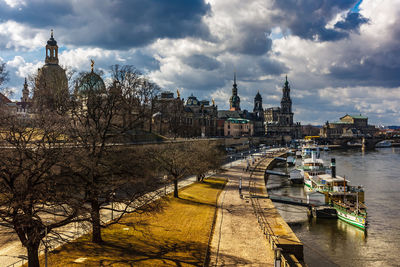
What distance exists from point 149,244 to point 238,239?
6.92m

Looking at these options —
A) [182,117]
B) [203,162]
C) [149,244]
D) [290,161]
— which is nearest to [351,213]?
[203,162]

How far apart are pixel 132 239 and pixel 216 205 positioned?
14492 mm

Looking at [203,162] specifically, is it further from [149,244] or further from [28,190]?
[28,190]

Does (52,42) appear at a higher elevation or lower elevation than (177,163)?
higher

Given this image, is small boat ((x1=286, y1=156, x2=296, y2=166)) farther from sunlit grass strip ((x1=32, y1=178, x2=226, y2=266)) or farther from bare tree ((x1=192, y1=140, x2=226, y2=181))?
sunlit grass strip ((x1=32, y1=178, x2=226, y2=266))

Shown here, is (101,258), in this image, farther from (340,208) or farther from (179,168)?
(340,208)

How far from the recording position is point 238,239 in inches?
988

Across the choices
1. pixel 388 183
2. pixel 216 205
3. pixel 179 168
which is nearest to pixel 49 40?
pixel 179 168

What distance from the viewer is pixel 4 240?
22.2 meters

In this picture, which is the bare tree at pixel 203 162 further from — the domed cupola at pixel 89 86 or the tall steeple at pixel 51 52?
the tall steeple at pixel 51 52

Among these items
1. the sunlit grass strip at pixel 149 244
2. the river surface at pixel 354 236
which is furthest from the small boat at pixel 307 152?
the sunlit grass strip at pixel 149 244

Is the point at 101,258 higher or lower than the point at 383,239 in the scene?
higher

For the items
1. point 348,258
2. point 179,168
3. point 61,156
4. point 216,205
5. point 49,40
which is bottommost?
point 348,258

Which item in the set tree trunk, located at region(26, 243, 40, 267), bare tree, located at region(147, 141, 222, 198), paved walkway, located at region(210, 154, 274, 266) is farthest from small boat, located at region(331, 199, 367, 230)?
tree trunk, located at region(26, 243, 40, 267)
